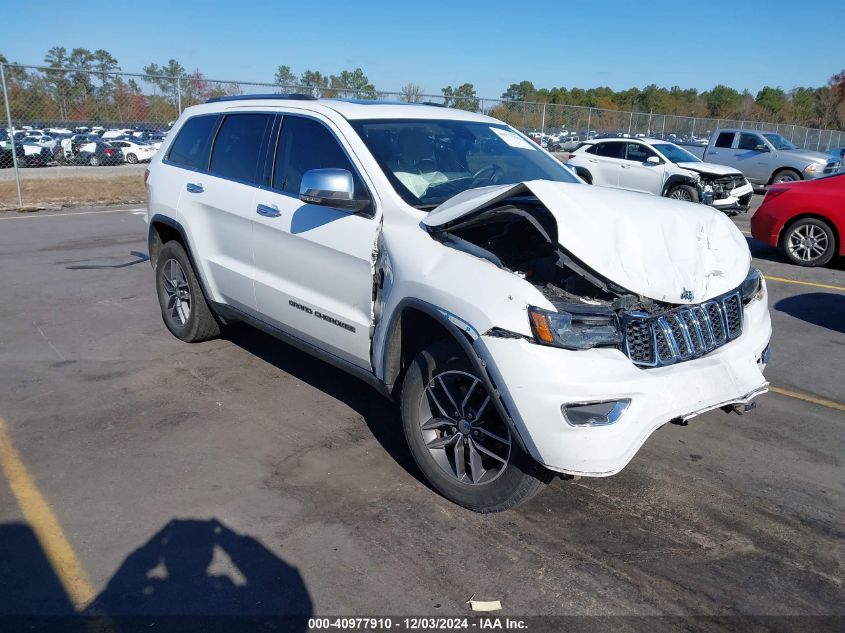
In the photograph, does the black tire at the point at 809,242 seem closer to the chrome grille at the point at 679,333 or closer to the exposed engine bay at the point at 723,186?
the exposed engine bay at the point at 723,186

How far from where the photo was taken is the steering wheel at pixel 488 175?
4516 mm

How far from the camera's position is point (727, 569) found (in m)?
3.23

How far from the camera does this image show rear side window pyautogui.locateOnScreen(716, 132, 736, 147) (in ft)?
68.8

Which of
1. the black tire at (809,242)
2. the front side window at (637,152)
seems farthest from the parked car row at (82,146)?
the black tire at (809,242)

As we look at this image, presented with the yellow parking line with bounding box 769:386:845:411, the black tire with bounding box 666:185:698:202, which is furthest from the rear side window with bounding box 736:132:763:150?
the yellow parking line with bounding box 769:386:845:411

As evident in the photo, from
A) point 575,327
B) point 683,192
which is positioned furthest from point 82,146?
point 575,327

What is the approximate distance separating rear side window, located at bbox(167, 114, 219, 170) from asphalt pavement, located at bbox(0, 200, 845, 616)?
159cm

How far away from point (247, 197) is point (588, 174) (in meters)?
13.8

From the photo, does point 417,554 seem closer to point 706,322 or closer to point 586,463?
point 586,463

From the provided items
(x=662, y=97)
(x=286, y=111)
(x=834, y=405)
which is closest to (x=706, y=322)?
(x=834, y=405)

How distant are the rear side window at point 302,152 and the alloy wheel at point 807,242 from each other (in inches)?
323

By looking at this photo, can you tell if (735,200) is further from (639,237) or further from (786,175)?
(639,237)

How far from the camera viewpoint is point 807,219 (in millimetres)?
10180

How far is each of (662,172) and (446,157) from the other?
12.8 m
